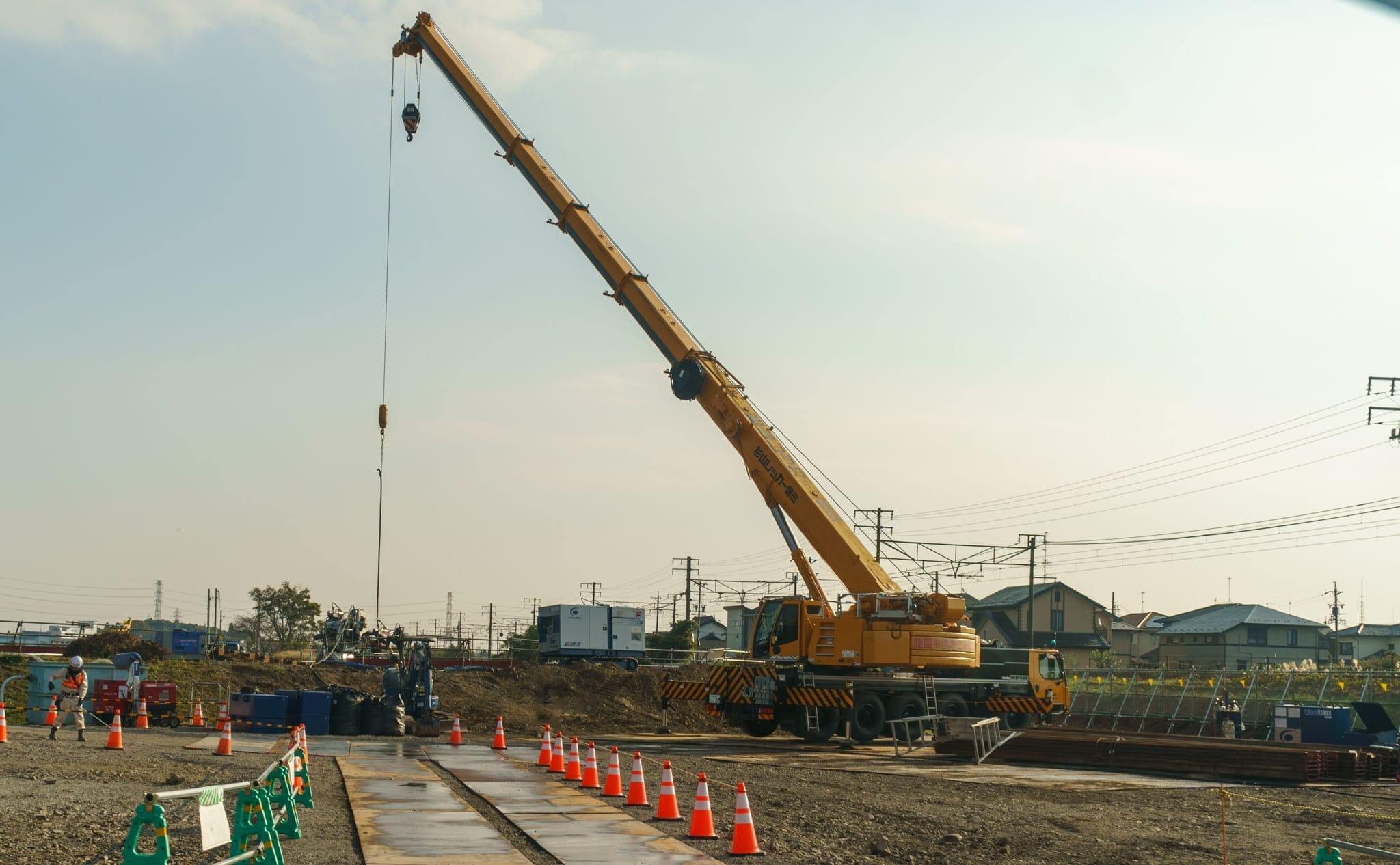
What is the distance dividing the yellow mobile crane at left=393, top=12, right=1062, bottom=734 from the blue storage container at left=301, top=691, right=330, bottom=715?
31.0 feet

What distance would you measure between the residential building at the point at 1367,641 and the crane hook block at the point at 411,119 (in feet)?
301

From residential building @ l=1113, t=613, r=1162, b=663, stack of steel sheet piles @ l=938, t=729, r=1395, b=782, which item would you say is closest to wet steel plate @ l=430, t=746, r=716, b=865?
stack of steel sheet piles @ l=938, t=729, r=1395, b=782

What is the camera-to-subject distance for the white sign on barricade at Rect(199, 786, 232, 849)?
9.49 metres

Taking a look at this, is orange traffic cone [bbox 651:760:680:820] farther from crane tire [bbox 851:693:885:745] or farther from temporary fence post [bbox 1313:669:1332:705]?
temporary fence post [bbox 1313:669:1332:705]

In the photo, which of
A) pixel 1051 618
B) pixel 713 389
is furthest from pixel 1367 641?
pixel 713 389

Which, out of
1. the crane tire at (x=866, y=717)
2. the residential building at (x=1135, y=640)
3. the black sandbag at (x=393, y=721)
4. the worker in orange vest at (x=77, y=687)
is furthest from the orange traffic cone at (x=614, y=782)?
the residential building at (x=1135, y=640)

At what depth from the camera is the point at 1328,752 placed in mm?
24359

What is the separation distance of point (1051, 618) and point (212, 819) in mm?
88943

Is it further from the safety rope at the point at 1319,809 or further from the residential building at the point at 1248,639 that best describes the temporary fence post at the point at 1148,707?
the residential building at the point at 1248,639

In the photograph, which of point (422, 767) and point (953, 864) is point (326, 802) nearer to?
point (422, 767)

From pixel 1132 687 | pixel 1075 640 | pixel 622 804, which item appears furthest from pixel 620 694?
pixel 1075 640

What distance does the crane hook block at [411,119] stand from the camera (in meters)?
35.0

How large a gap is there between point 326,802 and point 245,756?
7.42 metres

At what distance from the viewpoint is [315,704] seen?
29688 millimetres
